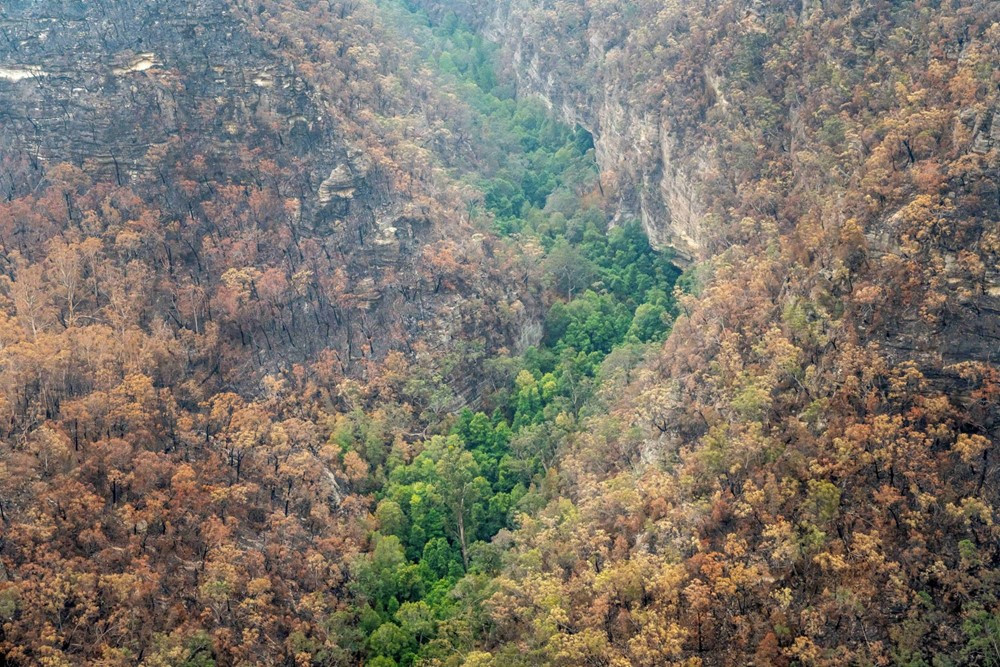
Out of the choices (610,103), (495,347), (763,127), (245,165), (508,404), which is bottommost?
(508,404)

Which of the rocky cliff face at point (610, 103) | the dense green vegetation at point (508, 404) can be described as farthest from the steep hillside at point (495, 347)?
the rocky cliff face at point (610, 103)

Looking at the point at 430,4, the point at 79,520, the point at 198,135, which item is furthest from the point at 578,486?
the point at 430,4

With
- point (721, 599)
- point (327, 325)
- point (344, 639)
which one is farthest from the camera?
point (327, 325)

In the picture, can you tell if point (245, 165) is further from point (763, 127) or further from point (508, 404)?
point (763, 127)

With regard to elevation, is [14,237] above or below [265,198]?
below

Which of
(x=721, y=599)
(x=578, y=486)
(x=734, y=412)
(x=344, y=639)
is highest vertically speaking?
(x=734, y=412)

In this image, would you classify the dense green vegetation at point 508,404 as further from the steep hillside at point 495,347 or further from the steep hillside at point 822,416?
the steep hillside at point 822,416

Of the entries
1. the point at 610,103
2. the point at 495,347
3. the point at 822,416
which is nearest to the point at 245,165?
the point at 495,347

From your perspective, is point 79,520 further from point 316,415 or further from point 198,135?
point 198,135

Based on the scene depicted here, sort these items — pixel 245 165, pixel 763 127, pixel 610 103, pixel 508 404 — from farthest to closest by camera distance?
→ 1. pixel 610 103
2. pixel 245 165
3. pixel 508 404
4. pixel 763 127
